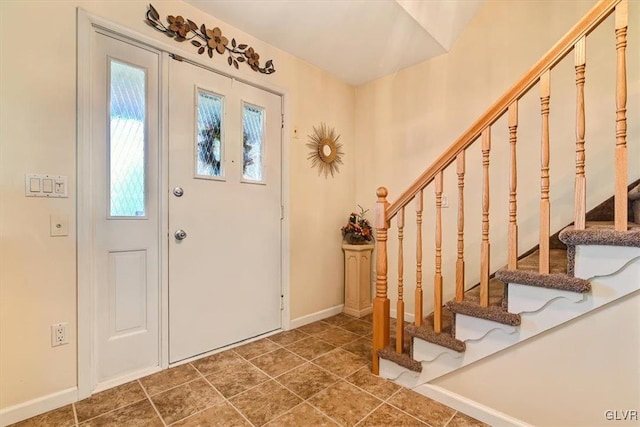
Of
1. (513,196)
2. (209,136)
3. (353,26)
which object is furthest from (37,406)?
(353,26)

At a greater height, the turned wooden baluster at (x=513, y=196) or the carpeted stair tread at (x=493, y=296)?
the turned wooden baluster at (x=513, y=196)

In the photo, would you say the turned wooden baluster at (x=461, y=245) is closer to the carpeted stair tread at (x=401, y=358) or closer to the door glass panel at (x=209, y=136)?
the carpeted stair tread at (x=401, y=358)

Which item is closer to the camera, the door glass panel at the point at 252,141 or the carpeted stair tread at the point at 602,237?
the carpeted stair tread at the point at 602,237

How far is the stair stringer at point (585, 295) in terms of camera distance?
120 cm

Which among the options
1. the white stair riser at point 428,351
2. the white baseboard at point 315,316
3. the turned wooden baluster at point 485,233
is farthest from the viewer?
the white baseboard at point 315,316

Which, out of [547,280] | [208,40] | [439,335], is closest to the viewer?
[547,280]

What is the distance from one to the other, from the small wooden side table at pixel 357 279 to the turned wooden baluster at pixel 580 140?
6.35 feet

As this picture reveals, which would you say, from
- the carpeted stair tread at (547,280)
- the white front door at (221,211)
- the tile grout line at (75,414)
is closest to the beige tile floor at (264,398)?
the tile grout line at (75,414)

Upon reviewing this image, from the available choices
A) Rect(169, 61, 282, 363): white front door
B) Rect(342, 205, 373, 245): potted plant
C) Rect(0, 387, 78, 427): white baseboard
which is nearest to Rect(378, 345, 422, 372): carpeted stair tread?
Rect(169, 61, 282, 363): white front door

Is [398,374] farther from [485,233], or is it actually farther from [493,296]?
[485,233]

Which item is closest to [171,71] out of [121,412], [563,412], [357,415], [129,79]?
[129,79]

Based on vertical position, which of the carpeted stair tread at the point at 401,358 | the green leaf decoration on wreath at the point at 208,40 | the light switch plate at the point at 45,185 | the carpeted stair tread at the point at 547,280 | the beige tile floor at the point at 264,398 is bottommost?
the beige tile floor at the point at 264,398

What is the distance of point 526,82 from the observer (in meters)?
1.44

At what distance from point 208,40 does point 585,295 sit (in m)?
2.66
